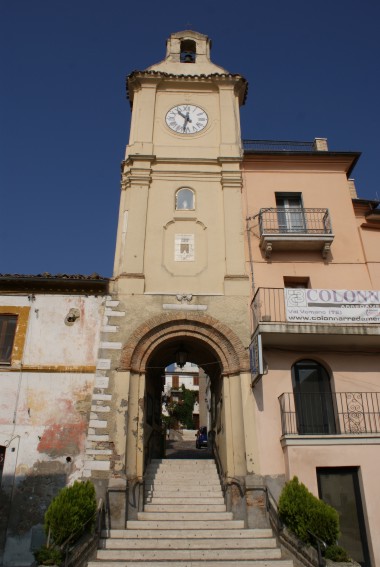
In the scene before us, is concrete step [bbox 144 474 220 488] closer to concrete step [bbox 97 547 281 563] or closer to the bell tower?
concrete step [bbox 97 547 281 563]

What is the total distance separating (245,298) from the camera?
14781 mm

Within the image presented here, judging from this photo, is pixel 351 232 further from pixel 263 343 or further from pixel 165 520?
pixel 165 520

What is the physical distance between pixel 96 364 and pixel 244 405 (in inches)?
185

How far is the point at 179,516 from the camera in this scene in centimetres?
1186

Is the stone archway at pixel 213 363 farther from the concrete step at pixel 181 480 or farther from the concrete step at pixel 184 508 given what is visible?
the concrete step at pixel 184 508

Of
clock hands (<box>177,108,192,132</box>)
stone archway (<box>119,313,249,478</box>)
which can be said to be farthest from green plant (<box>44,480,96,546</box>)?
clock hands (<box>177,108,192,132</box>)

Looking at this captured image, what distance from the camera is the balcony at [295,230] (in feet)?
50.0

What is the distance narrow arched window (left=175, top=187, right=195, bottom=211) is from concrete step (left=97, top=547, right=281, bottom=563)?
36.0 ft

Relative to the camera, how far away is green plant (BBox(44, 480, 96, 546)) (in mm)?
9570

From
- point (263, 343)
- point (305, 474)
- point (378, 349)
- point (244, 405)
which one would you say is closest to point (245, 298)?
point (263, 343)

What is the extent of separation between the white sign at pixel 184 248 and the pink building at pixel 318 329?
2.03 m

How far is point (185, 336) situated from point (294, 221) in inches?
Answer: 243

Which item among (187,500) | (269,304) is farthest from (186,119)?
(187,500)

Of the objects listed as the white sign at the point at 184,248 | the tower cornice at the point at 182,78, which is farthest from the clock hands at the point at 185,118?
the white sign at the point at 184,248
